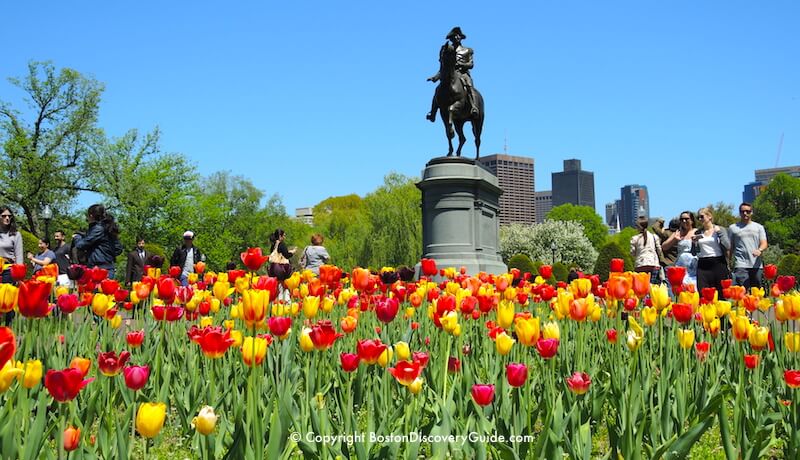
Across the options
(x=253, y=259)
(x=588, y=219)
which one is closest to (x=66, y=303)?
(x=253, y=259)

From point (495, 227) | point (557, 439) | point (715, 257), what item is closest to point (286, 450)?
point (557, 439)

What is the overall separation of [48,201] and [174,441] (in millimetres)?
35507

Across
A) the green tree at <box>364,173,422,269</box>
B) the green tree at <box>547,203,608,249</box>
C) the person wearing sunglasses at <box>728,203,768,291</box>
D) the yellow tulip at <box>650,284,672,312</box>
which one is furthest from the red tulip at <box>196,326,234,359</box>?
the green tree at <box>547,203,608,249</box>

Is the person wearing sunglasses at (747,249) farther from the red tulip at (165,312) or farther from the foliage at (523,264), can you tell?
the foliage at (523,264)

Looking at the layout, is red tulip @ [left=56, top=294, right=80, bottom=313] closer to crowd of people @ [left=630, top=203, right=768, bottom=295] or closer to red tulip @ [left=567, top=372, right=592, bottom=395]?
red tulip @ [left=567, top=372, right=592, bottom=395]

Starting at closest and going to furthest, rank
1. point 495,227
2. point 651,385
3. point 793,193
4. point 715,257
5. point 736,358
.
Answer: point 651,385 → point 736,358 → point 715,257 → point 495,227 → point 793,193

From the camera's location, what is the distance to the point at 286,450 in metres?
2.71

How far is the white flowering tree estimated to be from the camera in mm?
51469

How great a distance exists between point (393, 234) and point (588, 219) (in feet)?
174

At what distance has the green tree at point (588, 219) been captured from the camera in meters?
80.8

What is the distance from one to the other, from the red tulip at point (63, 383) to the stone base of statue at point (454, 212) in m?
13.5

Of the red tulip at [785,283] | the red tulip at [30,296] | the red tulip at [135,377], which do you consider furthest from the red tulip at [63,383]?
the red tulip at [785,283]

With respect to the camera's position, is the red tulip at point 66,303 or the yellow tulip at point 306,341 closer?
the yellow tulip at point 306,341

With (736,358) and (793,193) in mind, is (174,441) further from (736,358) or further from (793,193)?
(793,193)
